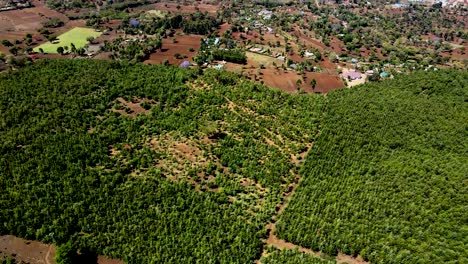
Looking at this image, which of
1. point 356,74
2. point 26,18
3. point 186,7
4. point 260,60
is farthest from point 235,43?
point 26,18

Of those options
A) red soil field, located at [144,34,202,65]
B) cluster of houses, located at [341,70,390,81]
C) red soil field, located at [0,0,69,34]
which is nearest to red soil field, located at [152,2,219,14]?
red soil field, located at [144,34,202,65]

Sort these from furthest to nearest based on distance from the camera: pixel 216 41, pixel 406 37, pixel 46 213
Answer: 1. pixel 406 37
2. pixel 216 41
3. pixel 46 213

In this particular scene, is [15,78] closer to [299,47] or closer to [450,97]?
[299,47]

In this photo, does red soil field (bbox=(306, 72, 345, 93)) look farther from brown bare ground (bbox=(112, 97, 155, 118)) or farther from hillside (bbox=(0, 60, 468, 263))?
Result: brown bare ground (bbox=(112, 97, 155, 118))

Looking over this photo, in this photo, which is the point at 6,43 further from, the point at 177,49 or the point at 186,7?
the point at 186,7

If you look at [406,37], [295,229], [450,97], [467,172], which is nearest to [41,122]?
[295,229]
